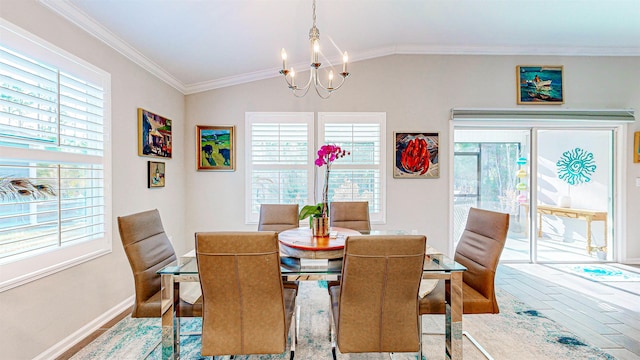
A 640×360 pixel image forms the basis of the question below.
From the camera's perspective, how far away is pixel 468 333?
2201 millimetres

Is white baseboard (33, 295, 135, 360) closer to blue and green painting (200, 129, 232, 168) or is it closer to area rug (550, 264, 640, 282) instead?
blue and green painting (200, 129, 232, 168)

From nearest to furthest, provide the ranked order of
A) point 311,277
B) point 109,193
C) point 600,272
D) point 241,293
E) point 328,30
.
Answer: point 241,293, point 311,277, point 109,193, point 328,30, point 600,272

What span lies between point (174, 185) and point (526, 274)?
15.5 ft

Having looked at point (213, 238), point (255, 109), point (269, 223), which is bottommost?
point (269, 223)

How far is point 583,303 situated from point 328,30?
3902 millimetres

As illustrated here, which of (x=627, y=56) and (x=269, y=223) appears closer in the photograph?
(x=269, y=223)

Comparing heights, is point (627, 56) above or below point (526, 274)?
above

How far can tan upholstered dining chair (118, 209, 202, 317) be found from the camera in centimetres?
164

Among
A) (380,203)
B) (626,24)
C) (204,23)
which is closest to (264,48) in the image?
(204,23)

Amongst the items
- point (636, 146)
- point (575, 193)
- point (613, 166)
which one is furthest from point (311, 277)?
point (636, 146)

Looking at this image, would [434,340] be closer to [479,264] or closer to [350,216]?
→ [479,264]

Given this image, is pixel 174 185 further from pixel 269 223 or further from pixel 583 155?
pixel 583 155

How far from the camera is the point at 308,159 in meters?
3.74

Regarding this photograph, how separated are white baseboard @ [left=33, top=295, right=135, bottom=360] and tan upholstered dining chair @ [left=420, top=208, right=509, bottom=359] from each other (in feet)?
8.22
